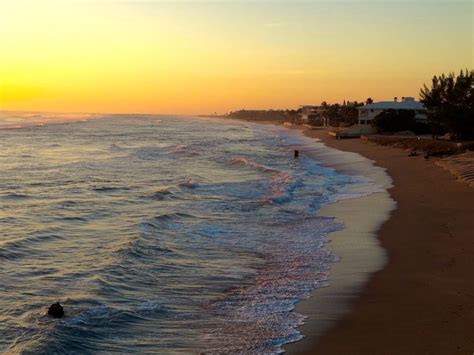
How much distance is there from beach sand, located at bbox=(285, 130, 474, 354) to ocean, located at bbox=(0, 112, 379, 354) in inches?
20.4

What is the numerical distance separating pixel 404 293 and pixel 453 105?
45008 mm

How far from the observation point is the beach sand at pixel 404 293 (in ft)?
28.9

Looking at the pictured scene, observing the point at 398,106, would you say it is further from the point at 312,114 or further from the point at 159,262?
the point at 312,114

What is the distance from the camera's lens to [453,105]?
5262 centimetres

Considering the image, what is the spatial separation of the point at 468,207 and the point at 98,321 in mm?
15129

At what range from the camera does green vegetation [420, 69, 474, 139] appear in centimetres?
5141

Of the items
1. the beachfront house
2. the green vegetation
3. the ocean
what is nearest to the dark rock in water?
the ocean

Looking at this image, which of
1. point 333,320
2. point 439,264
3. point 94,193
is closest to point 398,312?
point 333,320

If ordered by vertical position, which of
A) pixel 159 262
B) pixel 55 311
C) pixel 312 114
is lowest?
pixel 159 262

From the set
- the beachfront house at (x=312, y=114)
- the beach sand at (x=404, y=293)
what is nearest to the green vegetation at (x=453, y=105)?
the beach sand at (x=404, y=293)

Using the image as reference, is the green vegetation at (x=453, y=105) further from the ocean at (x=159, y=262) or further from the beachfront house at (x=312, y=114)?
the beachfront house at (x=312, y=114)

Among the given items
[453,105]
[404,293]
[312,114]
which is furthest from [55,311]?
[312,114]

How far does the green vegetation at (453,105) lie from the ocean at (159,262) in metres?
24.6

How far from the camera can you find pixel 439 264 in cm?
1345
